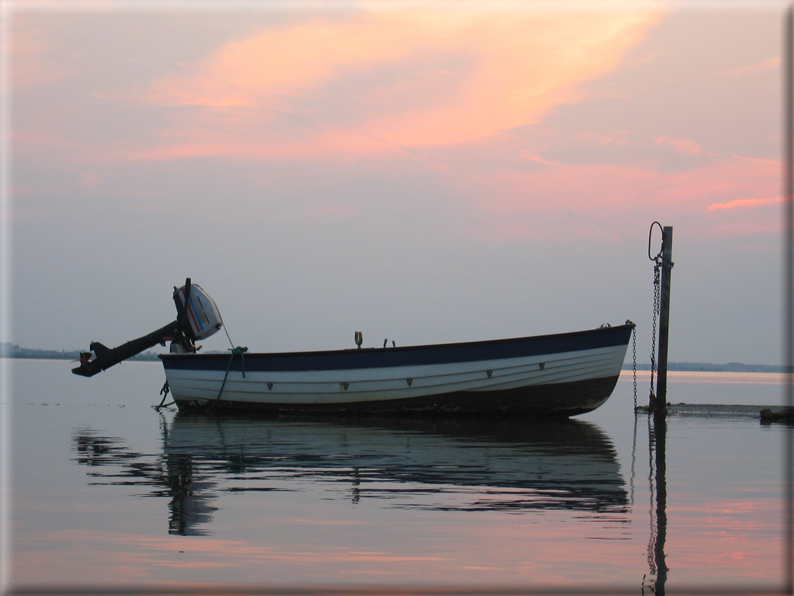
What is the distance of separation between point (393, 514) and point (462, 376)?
1416 cm

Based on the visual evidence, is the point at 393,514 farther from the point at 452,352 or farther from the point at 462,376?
the point at 462,376

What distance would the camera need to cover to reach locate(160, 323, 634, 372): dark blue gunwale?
2295 cm

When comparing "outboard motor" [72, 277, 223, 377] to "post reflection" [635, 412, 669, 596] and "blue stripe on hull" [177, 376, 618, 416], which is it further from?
"post reflection" [635, 412, 669, 596]

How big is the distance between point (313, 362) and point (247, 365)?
261 cm

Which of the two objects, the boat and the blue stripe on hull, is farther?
the blue stripe on hull

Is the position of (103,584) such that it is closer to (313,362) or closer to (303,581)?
(303,581)

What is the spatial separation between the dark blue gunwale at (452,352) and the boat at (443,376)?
0.03 m

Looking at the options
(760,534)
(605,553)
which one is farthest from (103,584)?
(760,534)

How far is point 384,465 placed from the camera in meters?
13.8

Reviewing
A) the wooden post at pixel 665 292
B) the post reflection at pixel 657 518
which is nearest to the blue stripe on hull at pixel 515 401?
the wooden post at pixel 665 292

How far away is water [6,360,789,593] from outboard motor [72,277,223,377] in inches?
348

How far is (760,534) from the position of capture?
28.6 ft

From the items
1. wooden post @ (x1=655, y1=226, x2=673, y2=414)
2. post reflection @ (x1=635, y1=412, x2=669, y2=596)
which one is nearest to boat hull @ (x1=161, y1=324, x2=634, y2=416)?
wooden post @ (x1=655, y1=226, x2=673, y2=414)

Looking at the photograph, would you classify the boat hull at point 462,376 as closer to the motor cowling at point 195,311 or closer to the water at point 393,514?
the motor cowling at point 195,311
